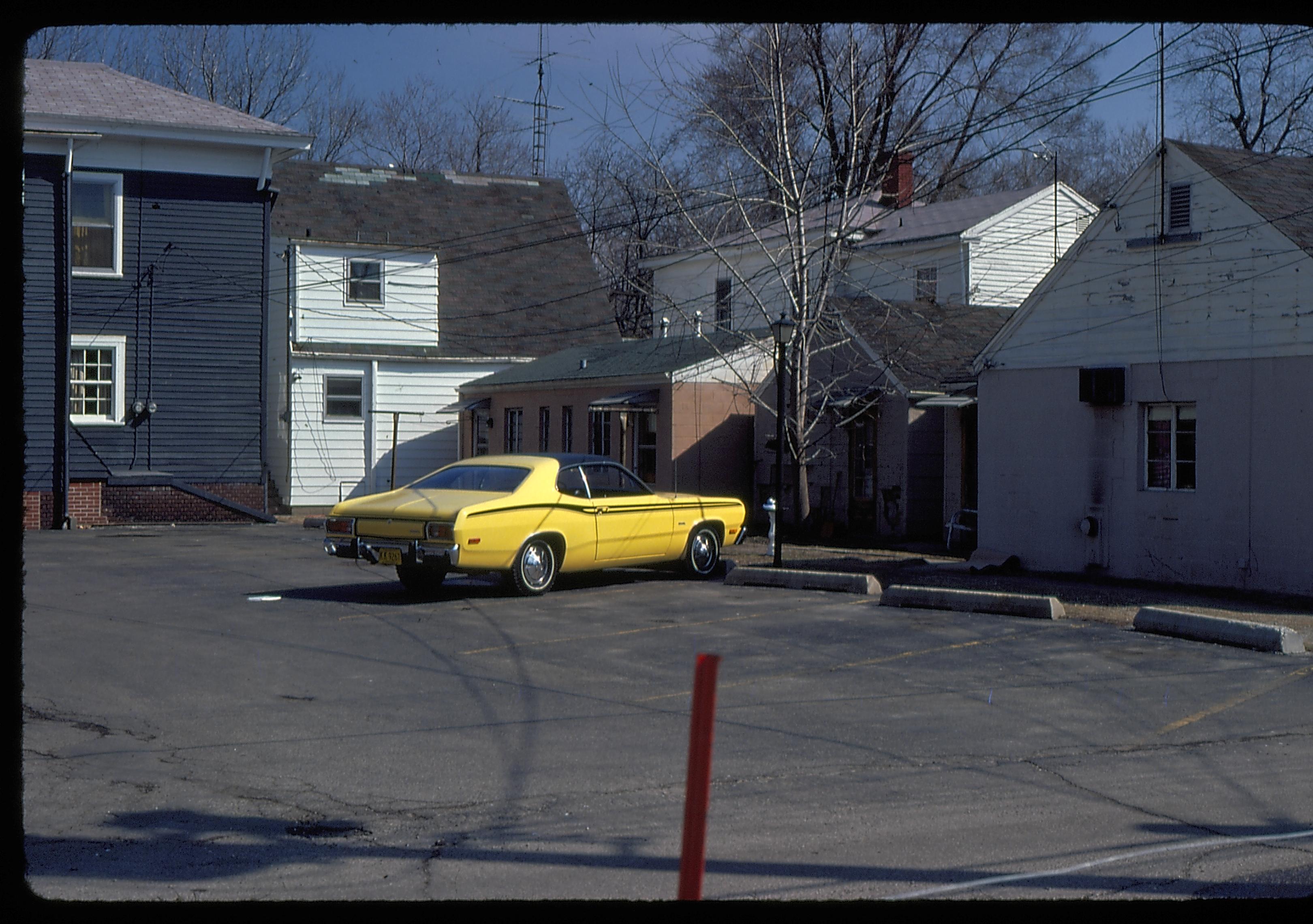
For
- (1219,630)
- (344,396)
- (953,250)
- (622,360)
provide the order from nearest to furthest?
1. (1219,630)
2. (622,360)
3. (344,396)
4. (953,250)

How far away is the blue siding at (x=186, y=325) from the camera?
94.2 feet

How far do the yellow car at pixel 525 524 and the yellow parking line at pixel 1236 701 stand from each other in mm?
8023

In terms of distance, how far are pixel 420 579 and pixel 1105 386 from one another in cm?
1088

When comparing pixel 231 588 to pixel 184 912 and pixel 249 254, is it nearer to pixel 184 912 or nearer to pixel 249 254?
pixel 184 912

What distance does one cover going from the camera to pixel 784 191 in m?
24.2

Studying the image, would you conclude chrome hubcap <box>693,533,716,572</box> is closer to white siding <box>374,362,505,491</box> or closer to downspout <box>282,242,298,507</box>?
white siding <box>374,362,505,491</box>

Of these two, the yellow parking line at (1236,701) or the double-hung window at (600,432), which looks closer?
the yellow parking line at (1236,701)

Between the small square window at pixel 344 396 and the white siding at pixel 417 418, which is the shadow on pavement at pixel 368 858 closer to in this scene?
the small square window at pixel 344 396

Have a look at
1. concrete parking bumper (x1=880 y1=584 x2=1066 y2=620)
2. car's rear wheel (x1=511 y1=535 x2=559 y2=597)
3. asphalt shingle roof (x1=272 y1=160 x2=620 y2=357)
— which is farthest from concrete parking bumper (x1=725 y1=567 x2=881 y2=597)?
asphalt shingle roof (x1=272 y1=160 x2=620 y2=357)

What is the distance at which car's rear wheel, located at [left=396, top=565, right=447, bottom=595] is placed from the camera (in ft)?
53.4

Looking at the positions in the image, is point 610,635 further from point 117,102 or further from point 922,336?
point 117,102

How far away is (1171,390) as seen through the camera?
64.9 ft

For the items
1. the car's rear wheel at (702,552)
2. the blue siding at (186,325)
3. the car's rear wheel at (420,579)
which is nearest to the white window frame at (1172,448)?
the car's rear wheel at (702,552)

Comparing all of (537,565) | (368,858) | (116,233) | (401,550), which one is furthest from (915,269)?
(368,858)
